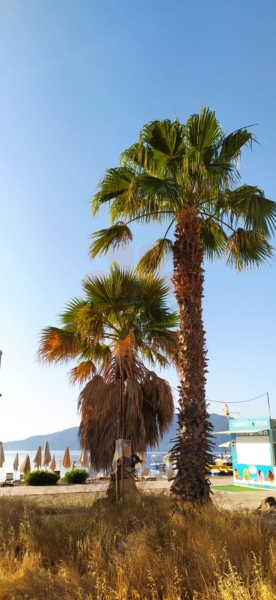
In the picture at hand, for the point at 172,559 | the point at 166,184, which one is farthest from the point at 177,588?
the point at 166,184

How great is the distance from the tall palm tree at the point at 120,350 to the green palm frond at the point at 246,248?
2.43 m

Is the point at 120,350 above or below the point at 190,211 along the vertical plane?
below

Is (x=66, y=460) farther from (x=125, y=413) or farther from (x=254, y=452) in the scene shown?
(x=125, y=413)

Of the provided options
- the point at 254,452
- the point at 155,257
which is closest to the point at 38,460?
the point at 254,452

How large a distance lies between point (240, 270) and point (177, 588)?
7.44 m

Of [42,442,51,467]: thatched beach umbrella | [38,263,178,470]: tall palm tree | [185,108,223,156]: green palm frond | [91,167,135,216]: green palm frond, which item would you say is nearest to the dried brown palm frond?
[38,263,178,470]: tall palm tree

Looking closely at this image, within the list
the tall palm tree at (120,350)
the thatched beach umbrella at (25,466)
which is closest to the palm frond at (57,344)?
the tall palm tree at (120,350)

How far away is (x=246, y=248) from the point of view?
10328mm

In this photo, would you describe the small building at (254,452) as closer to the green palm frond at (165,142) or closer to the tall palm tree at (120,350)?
the tall palm tree at (120,350)

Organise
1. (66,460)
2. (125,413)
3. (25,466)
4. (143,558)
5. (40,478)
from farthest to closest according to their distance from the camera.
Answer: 1. (66,460)
2. (25,466)
3. (40,478)
4. (125,413)
5. (143,558)

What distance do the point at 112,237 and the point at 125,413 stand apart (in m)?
4.38

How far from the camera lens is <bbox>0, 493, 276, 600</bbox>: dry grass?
4316mm

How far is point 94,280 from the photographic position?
A: 12070 mm

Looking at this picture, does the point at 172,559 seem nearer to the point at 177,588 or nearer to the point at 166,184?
the point at 177,588
